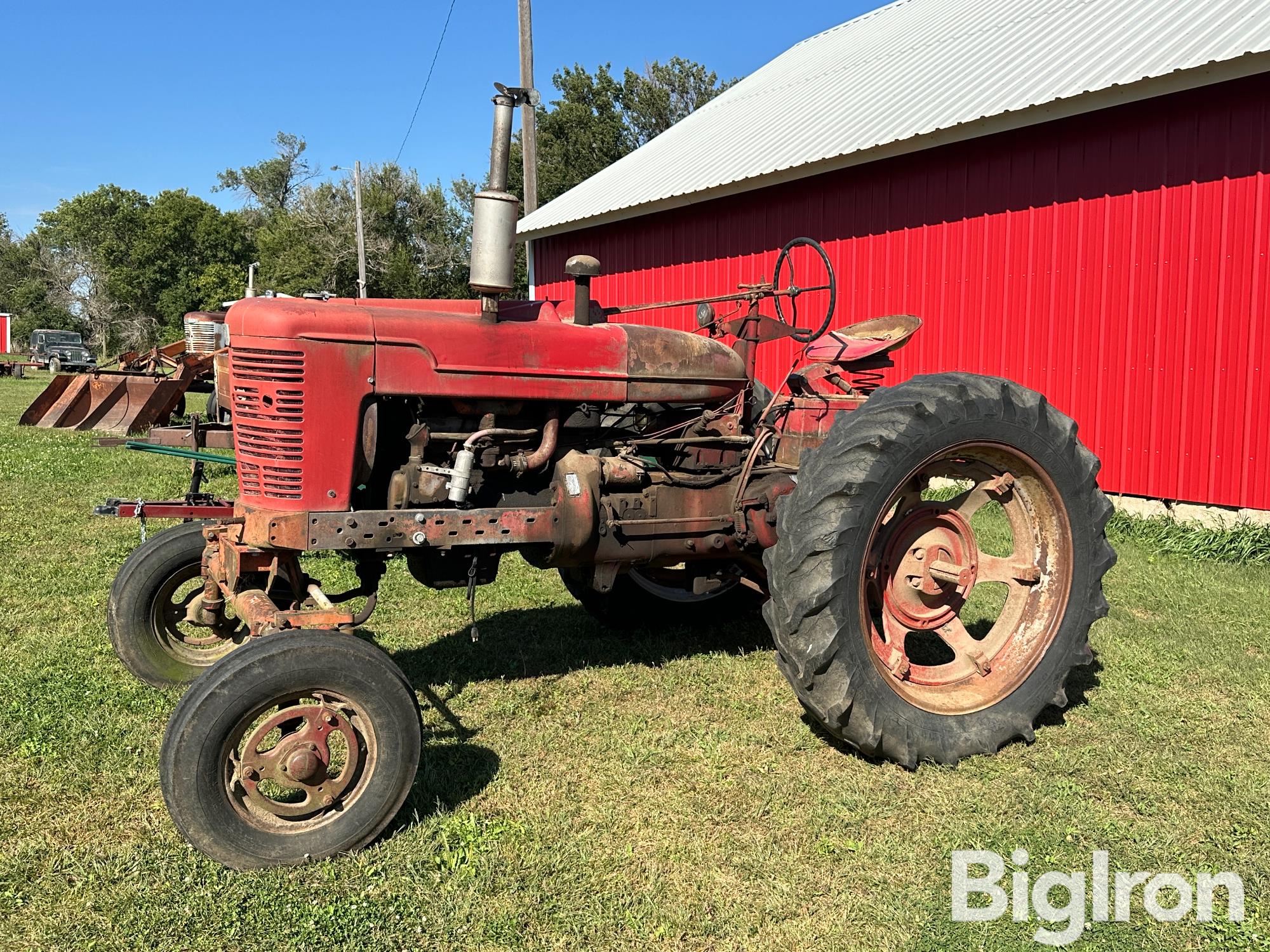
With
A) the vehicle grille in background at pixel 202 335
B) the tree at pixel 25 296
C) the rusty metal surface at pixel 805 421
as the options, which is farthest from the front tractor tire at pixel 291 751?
the tree at pixel 25 296

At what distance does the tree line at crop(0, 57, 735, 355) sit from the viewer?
38031 millimetres

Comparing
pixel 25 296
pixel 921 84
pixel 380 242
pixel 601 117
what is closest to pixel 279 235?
pixel 380 242

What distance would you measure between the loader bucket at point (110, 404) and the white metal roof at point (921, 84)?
18.5ft

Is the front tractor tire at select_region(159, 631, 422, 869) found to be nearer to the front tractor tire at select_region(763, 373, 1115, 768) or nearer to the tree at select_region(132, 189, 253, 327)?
the front tractor tire at select_region(763, 373, 1115, 768)

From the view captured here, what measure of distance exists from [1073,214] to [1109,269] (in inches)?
21.5

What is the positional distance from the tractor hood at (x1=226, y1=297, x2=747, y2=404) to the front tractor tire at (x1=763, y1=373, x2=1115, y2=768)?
0.70 metres

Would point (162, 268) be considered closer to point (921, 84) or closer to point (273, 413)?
point (921, 84)

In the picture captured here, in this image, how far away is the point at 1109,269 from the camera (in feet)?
24.3

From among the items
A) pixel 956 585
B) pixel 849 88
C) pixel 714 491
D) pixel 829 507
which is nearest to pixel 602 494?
pixel 714 491

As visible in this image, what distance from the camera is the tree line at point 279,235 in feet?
125

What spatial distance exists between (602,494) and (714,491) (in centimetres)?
51

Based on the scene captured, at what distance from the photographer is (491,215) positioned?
3.14 meters

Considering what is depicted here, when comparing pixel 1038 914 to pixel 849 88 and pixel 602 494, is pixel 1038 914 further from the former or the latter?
pixel 849 88

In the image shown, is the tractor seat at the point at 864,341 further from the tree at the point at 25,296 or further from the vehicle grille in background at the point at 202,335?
the tree at the point at 25,296
